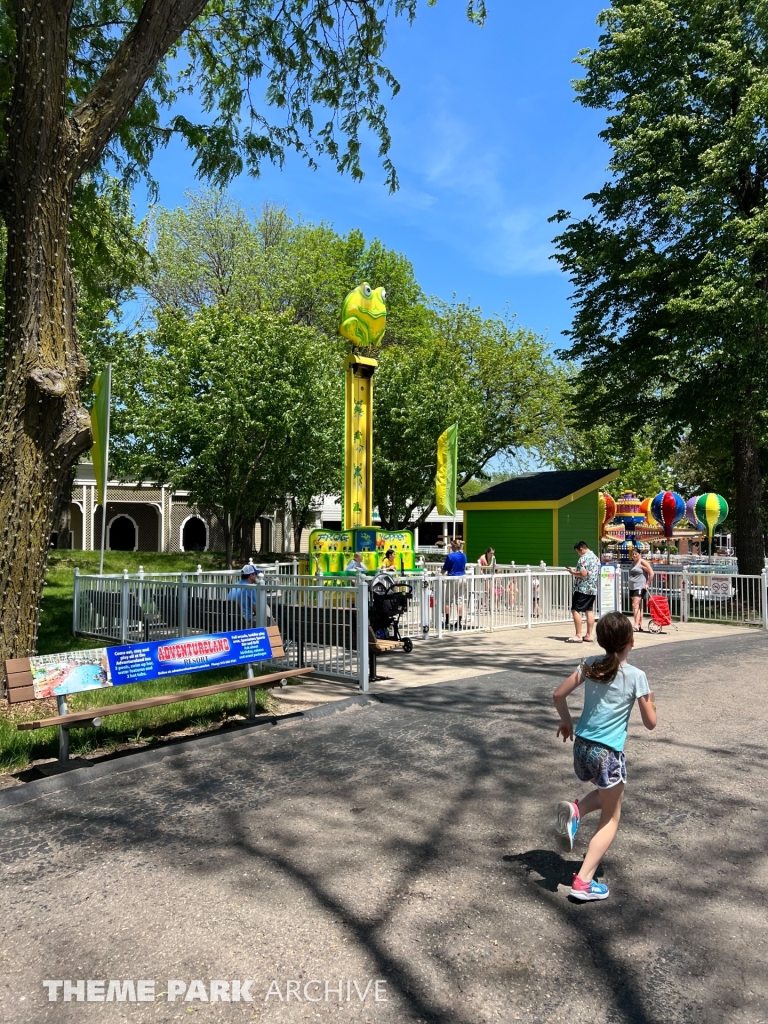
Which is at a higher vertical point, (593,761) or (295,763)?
(593,761)

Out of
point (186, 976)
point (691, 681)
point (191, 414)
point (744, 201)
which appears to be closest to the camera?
point (186, 976)

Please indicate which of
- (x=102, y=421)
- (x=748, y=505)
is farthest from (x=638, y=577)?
(x=102, y=421)

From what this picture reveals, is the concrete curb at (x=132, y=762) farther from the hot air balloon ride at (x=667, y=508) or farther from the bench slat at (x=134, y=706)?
the hot air balloon ride at (x=667, y=508)

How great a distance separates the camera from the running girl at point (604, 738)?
388cm

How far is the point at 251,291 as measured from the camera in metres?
38.6

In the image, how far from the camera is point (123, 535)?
46.0 meters

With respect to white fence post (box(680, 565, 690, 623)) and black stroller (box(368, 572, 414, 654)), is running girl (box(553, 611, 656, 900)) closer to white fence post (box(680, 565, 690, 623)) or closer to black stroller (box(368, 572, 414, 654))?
black stroller (box(368, 572, 414, 654))

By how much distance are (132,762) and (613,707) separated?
13.7 ft

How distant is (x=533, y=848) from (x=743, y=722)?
414 cm

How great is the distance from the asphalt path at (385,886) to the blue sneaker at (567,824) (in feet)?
0.95

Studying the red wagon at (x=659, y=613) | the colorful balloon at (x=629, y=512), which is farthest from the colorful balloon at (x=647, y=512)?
the red wagon at (x=659, y=613)

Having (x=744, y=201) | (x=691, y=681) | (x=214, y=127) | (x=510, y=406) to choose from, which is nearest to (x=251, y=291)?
(x=510, y=406)

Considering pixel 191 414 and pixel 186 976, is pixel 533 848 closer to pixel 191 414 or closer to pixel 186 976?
pixel 186 976

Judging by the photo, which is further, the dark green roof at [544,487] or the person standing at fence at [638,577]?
the dark green roof at [544,487]
